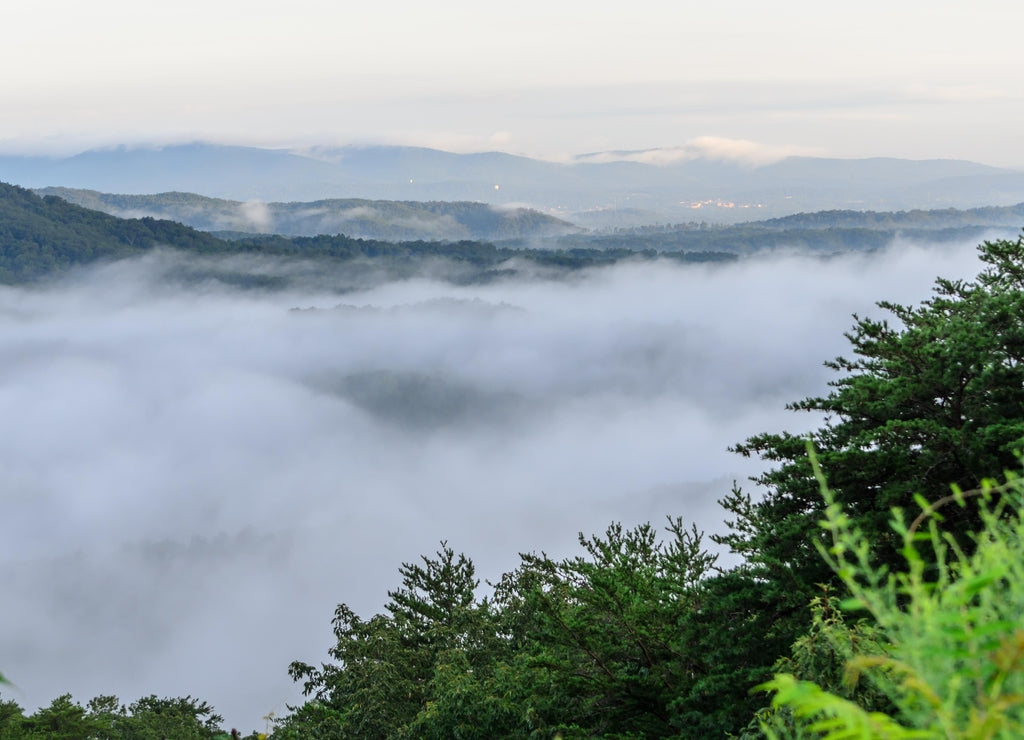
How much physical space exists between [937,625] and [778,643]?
1619 centimetres

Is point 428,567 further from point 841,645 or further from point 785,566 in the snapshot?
point 841,645

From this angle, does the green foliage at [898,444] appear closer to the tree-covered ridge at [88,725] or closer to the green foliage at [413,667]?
the green foliage at [413,667]

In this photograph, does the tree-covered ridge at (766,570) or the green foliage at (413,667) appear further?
the green foliage at (413,667)

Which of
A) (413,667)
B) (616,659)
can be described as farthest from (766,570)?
(413,667)

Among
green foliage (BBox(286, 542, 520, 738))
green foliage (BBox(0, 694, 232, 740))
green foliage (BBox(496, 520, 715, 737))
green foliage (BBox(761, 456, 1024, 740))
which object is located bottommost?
green foliage (BBox(0, 694, 232, 740))

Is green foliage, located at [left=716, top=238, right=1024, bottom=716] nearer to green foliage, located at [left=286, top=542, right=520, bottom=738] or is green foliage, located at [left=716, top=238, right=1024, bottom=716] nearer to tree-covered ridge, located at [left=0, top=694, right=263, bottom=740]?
green foliage, located at [left=286, top=542, right=520, bottom=738]

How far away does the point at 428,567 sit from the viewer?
37250mm

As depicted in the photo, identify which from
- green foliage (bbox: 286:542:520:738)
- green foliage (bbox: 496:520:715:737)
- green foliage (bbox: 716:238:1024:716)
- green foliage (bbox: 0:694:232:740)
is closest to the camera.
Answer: green foliage (bbox: 716:238:1024:716)

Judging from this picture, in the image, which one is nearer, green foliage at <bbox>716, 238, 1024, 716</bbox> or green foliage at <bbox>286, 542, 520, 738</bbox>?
green foliage at <bbox>716, 238, 1024, 716</bbox>

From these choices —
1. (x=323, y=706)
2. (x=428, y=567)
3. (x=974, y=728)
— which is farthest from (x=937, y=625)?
(x=428, y=567)

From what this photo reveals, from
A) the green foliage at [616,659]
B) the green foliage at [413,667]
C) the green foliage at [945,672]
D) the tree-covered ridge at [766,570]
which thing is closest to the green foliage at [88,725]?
the green foliage at [413,667]

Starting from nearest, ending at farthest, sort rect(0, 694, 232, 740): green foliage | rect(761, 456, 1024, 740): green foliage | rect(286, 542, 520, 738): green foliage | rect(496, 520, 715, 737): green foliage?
rect(761, 456, 1024, 740): green foliage < rect(496, 520, 715, 737): green foliage < rect(286, 542, 520, 738): green foliage < rect(0, 694, 232, 740): green foliage

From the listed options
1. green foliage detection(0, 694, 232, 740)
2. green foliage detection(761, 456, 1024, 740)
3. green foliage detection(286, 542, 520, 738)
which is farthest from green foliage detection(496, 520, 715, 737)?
green foliage detection(0, 694, 232, 740)

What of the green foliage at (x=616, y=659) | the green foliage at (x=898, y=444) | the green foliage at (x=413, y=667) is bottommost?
the green foliage at (x=413, y=667)
